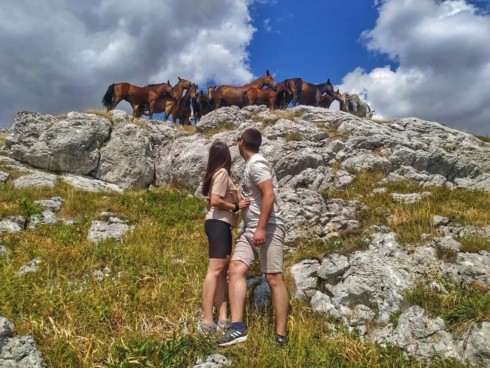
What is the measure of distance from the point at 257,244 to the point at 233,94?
1762cm

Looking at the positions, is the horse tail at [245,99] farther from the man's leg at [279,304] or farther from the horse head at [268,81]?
the man's leg at [279,304]

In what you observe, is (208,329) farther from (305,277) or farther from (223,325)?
(305,277)

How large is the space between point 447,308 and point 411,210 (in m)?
3.67

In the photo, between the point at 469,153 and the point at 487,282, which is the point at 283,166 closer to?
the point at 487,282

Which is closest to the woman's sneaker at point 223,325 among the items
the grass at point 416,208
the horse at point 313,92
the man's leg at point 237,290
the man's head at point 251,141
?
the man's leg at point 237,290

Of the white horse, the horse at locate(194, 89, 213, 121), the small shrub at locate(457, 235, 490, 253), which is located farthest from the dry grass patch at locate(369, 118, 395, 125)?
the small shrub at locate(457, 235, 490, 253)

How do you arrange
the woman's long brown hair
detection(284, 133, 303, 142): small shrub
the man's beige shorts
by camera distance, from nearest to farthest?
the man's beige shorts → the woman's long brown hair → detection(284, 133, 303, 142): small shrub

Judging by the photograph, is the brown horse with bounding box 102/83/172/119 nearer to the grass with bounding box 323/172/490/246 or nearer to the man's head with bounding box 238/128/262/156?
the grass with bounding box 323/172/490/246

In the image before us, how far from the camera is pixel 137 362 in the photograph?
4.36 metres

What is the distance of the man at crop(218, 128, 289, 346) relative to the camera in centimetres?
492

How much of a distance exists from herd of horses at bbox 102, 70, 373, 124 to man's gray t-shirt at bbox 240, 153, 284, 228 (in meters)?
15.3

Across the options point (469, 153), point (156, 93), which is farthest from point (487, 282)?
point (156, 93)

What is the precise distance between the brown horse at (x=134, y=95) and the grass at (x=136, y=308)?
11884mm

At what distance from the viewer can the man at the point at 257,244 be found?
4918mm
